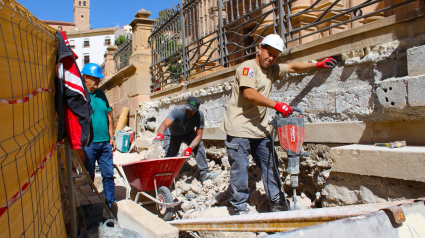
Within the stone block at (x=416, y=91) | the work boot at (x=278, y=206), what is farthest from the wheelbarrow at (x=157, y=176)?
the stone block at (x=416, y=91)

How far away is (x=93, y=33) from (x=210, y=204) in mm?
50953

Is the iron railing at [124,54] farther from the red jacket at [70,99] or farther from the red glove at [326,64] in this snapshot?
the red jacket at [70,99]

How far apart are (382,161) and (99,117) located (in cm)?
331

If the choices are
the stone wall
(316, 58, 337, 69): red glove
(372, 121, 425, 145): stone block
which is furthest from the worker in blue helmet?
(372, 121, 425, 145): stone block

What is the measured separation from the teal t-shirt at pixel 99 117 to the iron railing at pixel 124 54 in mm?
6200

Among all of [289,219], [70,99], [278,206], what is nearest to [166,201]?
[278,206]

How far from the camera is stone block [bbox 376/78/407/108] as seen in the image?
250cm

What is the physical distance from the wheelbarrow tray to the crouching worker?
1.63 ft

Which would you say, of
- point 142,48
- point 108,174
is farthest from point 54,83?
point 142,48

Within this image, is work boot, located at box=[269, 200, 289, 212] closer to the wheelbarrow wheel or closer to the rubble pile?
the rubble pile

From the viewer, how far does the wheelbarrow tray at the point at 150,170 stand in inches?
144

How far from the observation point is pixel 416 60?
2.46m

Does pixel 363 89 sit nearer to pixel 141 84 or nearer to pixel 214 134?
pixel 214 134

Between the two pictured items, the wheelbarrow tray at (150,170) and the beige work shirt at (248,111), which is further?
the wheelbarrow tray at (150,170)
